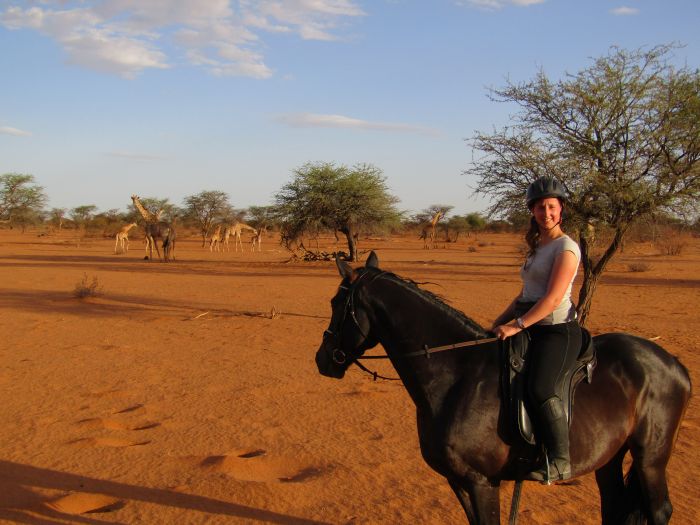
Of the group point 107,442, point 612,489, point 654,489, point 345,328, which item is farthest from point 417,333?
point 107,442

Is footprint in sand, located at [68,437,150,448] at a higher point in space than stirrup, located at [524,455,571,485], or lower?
lower

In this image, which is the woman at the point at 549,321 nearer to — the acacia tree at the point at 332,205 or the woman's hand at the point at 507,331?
the woman's hand at the point at 507,331

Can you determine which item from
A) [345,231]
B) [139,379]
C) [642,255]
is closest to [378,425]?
[139,379]

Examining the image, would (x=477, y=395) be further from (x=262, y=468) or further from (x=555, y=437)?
(x=262, y=468)

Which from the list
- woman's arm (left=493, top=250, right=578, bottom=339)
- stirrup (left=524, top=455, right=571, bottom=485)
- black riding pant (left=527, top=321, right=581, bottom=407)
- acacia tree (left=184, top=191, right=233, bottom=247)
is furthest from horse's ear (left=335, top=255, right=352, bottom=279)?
acacia tree (left=184, top=191, right=233, bottom=247)

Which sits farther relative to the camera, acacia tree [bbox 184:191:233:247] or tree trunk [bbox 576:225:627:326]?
acacia tree [bbox 184:191:233:247]

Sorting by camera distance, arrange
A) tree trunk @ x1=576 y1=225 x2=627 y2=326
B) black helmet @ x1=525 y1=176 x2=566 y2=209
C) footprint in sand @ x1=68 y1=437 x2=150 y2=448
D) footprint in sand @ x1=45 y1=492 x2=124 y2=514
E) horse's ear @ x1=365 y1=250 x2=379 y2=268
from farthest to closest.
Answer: tree trunk @ x1=576 y1=225 x2=627 y2=326
footprint in sand @ x1=68 y1=437 x2=150 y2=448
footprint in sand @ x1=45 y1=492 x2=124 y2=514
horse's ear @ x1=365 y1=250 x2=379 y2=268
black helmet @ x1=525 y1=176 x2=566 y2=209

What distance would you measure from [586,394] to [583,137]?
29.8 ft

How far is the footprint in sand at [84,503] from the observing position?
15.0 feet

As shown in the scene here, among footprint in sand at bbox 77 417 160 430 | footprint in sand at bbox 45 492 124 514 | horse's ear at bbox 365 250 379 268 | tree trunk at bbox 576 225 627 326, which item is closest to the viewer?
horse's ear at bbox 365 250 379 268

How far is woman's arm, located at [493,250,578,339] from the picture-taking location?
3.13 m

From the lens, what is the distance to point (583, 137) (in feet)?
37.0

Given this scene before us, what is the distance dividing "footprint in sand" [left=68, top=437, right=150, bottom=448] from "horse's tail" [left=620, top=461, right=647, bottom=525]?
451cm

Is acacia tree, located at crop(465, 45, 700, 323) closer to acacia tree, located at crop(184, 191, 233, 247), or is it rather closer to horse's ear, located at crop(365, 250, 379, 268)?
horse's ear, located at crop(365, 250, 379, 268)
